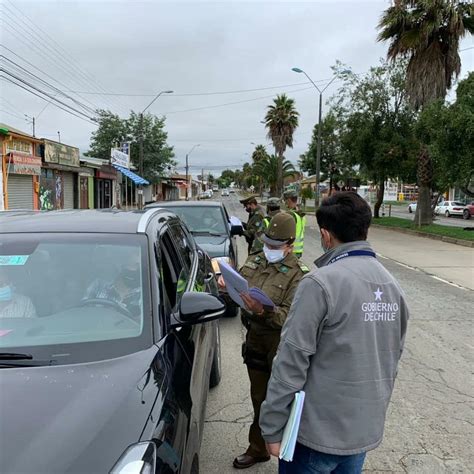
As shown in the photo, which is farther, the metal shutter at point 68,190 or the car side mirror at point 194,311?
the metal shutter at point 68,190

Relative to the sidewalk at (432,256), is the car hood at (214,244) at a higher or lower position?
higher

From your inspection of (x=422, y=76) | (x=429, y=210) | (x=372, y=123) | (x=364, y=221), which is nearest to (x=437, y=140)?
(x=422, y=76)

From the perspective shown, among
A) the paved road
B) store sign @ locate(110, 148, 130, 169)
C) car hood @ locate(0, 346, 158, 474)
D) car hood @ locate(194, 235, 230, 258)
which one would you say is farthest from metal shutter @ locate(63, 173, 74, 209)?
car hood @ locate(0, 346, 158, 474)

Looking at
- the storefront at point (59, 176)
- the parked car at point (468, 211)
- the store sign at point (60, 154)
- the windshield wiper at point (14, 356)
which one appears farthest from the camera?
the parked car at point (468, 211)

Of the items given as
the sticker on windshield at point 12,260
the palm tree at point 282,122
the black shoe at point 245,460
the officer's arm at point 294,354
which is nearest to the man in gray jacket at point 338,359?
the officer's arm at point 294,354

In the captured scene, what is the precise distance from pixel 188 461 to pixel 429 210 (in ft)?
80.7

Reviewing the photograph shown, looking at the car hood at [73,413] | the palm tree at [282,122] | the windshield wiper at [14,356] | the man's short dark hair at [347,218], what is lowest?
the car hood at [73,413]

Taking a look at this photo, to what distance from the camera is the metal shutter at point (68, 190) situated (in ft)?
86.5

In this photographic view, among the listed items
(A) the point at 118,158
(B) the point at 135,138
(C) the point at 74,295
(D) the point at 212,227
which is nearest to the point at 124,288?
(C) the point at 74,295

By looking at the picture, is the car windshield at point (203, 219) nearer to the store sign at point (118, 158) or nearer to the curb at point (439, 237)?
the curb at point (439, 237)

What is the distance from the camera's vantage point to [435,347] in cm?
572

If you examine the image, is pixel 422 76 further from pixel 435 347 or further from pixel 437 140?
pixel 435 347

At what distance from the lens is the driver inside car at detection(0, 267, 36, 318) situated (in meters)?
2.50

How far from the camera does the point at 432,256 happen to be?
1452 cm
